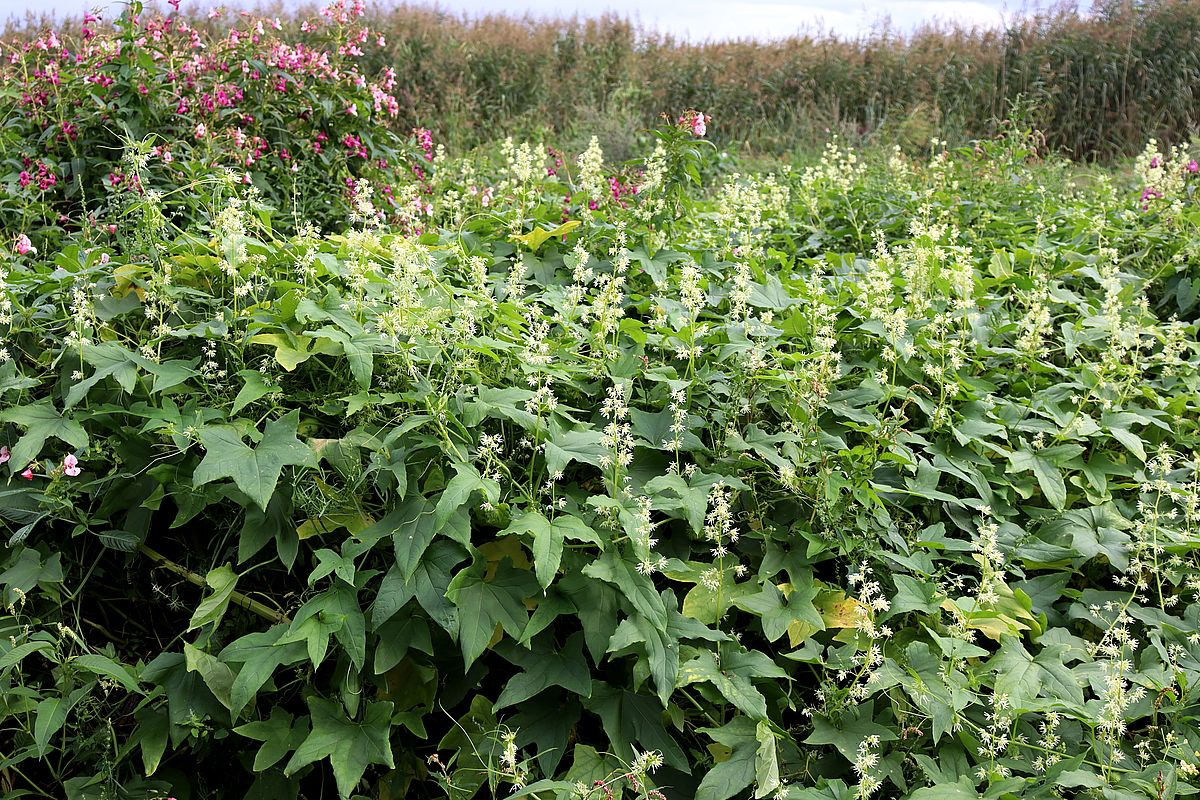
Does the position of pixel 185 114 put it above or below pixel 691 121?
below

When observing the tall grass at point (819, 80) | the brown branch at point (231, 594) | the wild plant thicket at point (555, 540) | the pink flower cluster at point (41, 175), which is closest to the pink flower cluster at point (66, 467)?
the wild plant thicket at point (555, 540)

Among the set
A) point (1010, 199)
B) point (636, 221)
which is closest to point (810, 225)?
point (1010, 199)

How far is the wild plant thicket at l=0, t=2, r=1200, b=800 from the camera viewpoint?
2152 mm

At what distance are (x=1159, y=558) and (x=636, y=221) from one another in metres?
2.10

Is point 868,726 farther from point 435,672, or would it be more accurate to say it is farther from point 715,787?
point 435,672

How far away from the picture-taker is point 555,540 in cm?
207

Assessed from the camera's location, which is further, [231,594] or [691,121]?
[691,121]

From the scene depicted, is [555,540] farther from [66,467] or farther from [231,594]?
[66,467]

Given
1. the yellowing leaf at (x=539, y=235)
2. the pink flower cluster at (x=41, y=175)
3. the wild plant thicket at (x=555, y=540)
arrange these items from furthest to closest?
the pink flower cluster at (x=41, y=175) → the yellowing leaf at (x=539, y=235) → the wild plant thicket at (x=555, y=540)

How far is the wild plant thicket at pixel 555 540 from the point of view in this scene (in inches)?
84.7

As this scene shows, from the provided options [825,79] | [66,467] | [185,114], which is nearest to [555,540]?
[66,467]

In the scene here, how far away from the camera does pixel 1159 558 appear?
2.99m

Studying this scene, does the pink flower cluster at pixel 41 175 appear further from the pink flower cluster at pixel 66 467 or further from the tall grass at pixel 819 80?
the tall grass at pixel 819 80

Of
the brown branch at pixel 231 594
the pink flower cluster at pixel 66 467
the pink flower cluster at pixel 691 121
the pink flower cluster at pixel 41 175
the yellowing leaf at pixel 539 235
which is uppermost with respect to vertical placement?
the pink flower cluster at pixel 691 121
